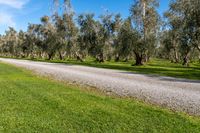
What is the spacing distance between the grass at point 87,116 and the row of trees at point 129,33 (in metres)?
28.2

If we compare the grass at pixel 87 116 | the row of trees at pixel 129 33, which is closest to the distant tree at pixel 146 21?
the row of trees at pixel 129 33

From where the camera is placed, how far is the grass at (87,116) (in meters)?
7.26

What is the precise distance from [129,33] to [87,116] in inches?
1679

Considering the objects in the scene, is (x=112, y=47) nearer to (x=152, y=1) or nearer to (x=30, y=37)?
(x=152, y=1)

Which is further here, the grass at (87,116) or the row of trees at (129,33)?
the row of trees at (129,33)

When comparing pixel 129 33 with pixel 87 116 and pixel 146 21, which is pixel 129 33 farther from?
pixel 87 116

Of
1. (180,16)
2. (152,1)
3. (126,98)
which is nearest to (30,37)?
(152,1)

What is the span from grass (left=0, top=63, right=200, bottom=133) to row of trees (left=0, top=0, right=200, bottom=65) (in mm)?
28209

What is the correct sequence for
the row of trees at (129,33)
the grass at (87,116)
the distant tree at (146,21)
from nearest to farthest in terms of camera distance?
the grass at (87,116) → the row of trees at (129,33) → the distant tree at (146,21)

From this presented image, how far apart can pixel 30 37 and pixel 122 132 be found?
105 metres

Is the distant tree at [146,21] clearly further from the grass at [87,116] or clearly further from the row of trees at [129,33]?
the grass at [87,116]

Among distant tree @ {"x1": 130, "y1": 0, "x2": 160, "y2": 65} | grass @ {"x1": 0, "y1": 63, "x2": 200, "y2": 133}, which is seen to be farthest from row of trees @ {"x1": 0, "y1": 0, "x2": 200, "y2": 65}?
grass @ {"x1": 0, "y1": 63, "x2": 200, "y2": 133}

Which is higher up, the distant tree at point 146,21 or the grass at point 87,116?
the distant tree at point 146,21

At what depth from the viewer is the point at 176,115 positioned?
8664 mm
